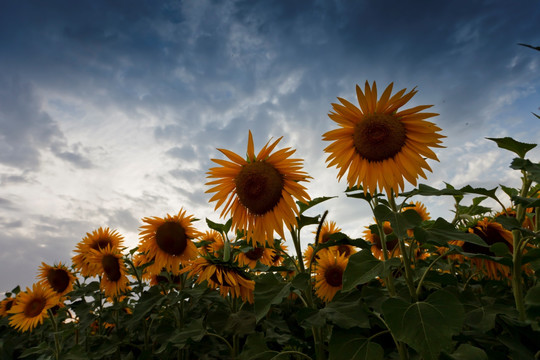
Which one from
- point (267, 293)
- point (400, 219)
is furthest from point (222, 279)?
point (400, 219)

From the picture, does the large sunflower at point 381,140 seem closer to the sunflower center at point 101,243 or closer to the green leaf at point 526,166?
the green leaf at point 526,166

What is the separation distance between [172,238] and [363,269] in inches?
97.4

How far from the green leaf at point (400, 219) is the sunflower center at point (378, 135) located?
53cm

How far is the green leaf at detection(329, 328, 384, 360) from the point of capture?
Answer: 1.72 m

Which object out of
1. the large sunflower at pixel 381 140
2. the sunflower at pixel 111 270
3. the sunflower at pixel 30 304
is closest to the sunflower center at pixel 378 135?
the large sunflower at pixel 381 140

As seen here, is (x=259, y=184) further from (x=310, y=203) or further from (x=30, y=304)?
(x=30, y=304)

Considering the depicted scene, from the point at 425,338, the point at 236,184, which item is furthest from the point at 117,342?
the point at 425,338

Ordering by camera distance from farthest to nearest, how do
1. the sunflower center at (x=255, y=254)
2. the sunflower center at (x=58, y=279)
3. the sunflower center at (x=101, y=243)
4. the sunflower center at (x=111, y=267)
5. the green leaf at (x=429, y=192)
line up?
the sunflower center at (x=58, y=279) → the sunflower center at (x=101, y=243) → the sunflower center at (x=111, y=267) → the sunflower center at (x=255, y=254) → the green leaf at (x=429, y=192)

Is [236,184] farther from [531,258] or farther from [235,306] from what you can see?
[531,258]

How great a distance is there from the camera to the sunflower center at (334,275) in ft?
11.0

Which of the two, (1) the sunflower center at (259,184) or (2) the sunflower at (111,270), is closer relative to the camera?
(1) the sunflower center at (259,184)

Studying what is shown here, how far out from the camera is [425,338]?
4.82 ft

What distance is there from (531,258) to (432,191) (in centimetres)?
69

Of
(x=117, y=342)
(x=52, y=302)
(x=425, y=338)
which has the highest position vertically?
(x=52, y=302)
